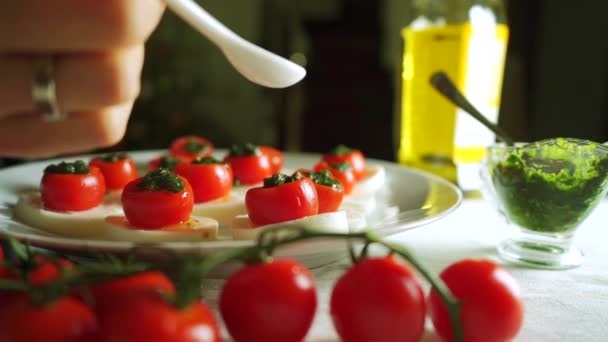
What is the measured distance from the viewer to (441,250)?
996 millimetres

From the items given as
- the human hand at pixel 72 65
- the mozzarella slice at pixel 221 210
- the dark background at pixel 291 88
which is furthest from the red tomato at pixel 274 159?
the dark background at pixel 291 88

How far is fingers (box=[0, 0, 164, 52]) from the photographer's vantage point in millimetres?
631

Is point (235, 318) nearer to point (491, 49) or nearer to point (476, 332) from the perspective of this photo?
point (476, 332)

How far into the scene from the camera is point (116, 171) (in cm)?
119

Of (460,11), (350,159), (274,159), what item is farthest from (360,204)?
(460,11)

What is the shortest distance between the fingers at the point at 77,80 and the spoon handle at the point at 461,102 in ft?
2.16

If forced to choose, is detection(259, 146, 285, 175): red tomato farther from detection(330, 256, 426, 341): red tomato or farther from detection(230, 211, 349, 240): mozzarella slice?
detection(330, 256, 426, 341): red tomato

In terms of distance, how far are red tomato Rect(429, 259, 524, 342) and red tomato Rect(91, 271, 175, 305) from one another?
0.82 feet

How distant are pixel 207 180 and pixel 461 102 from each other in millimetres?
482

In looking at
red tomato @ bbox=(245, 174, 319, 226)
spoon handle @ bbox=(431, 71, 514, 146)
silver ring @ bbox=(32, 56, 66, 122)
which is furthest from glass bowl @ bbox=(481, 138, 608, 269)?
silver ring @ bbox=(32, 56, 66, 122)

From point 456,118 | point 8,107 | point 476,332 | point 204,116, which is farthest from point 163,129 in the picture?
point 476,332

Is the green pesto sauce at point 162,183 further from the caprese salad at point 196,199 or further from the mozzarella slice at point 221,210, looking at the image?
the mozzarella slice at point 221,210

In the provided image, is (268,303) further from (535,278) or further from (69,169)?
(69,169)

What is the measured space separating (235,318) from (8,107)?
350 millimetres
